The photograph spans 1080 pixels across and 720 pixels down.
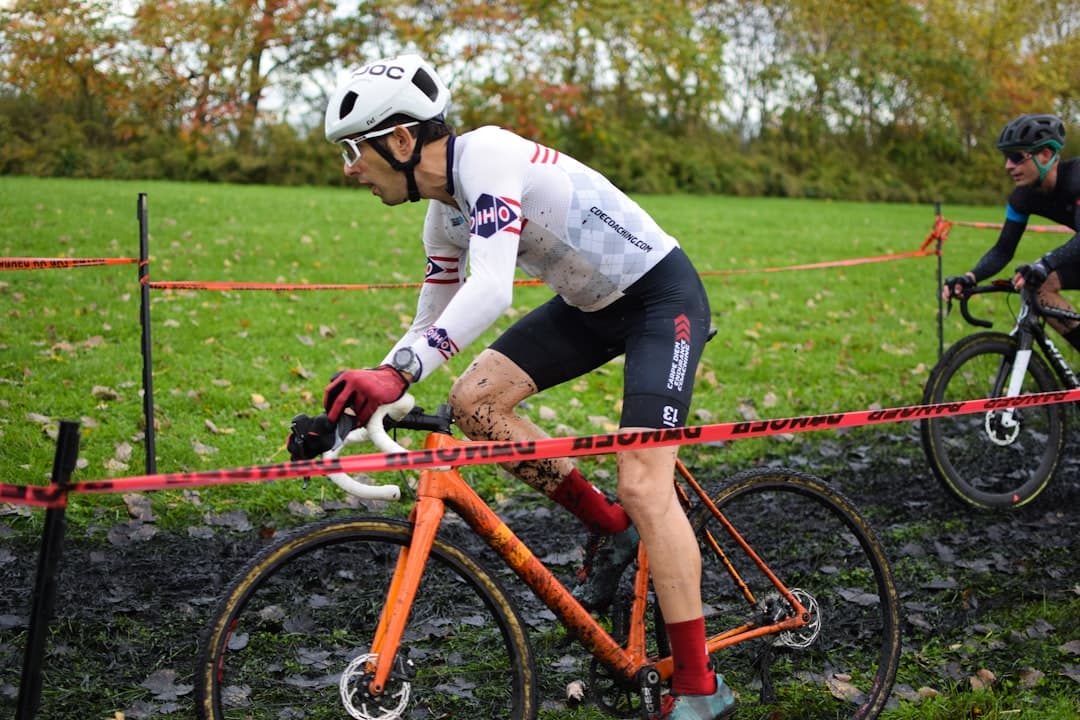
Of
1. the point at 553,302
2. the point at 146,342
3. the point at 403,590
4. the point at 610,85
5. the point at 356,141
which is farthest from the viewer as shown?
the point at 610,85

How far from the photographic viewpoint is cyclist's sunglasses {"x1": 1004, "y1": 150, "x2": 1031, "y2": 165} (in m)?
6.20

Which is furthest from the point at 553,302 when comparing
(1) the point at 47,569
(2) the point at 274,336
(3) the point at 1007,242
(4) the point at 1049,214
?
(2) the point at 274,336

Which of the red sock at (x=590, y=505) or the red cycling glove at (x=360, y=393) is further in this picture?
the red sock at (x=590, y=505)

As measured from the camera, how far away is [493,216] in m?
3.04

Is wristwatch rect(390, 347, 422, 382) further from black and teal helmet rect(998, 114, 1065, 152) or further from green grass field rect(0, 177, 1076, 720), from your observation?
black and teal helmet rect(998, 114, 1065, 152)

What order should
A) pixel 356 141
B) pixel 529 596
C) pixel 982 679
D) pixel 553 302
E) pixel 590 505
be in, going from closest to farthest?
pixel 356 141 → pixel 590 505 → pixel 553 302 → pixel 982 679 → pixel 529 596

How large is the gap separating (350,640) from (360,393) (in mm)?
1590

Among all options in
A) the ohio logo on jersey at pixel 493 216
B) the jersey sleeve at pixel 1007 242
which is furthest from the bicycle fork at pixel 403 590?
the jersey sleeve at pixel 1007 242

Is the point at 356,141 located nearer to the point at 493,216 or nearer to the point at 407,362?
the point at 493,216

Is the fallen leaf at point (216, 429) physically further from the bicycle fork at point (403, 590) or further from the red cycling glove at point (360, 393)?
the red cycling glove at point (360, 393)

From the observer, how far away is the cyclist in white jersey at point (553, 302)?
3.06 metres

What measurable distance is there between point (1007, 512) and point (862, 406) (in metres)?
2.35

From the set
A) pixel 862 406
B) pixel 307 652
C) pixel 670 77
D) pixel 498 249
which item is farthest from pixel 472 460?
pixel 670 77

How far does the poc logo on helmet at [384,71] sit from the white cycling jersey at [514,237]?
26 centimetres
